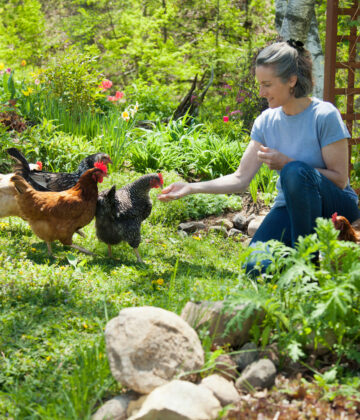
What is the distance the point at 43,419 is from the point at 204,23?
12131 mm

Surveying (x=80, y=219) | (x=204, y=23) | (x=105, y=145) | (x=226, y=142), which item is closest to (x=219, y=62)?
(x=204, y=23)

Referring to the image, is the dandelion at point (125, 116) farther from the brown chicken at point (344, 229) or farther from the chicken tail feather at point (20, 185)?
the brown chicken at point (344, 229)

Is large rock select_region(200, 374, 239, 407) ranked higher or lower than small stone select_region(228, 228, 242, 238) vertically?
higher

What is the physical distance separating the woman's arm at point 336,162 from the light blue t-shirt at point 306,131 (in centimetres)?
5

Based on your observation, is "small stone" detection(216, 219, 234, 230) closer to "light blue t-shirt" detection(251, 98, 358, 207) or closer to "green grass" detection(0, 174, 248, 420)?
"green grass" detection(0, 174, 248, 420)

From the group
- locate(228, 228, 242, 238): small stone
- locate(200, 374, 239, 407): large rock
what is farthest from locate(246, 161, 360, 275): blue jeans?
locate(228, 228, 242, 238): small stone

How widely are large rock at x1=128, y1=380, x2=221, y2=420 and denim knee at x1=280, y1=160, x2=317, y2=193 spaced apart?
1.61 metres

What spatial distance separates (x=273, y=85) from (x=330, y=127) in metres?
0.51

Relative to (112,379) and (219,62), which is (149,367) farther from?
(219,62)

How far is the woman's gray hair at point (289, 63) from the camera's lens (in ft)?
11.3

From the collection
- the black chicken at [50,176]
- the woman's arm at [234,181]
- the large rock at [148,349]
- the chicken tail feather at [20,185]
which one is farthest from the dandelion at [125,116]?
the large rock at [148,349]

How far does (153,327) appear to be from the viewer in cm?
232

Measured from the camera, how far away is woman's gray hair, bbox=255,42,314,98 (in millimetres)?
3436

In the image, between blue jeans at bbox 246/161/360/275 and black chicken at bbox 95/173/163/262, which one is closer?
blue jeans at bbox 246/161/360/275
